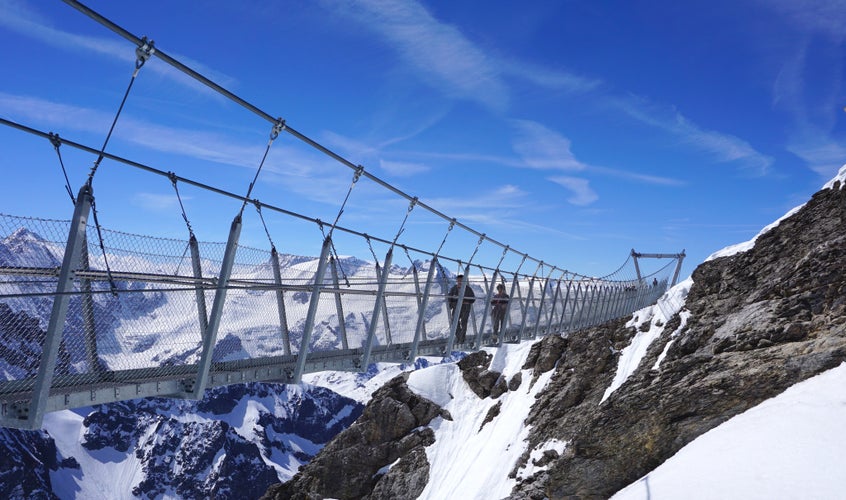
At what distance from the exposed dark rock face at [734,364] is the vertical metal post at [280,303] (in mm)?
10152

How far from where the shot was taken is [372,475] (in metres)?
44.9

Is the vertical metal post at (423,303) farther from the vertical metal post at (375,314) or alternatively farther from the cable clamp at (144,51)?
the cable clamp at (144,51)

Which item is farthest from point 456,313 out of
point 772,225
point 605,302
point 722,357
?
point 772,225

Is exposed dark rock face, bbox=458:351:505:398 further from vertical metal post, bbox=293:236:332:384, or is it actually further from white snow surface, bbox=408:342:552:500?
vertical metal post, bbox=293:236:332:384

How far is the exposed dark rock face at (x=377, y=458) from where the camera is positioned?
4397 centimetres

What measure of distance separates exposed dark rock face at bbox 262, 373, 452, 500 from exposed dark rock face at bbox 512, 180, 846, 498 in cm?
2345

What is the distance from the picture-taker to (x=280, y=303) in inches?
318

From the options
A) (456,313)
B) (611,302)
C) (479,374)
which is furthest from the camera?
(479,374)

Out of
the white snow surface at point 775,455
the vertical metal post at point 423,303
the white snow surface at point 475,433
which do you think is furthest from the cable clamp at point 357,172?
the white snow surface at point 475,433

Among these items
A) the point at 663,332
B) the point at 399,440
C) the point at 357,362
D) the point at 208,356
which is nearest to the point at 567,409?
the point at 663,332

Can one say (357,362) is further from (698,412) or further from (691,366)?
(691,366)

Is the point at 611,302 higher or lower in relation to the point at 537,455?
higher

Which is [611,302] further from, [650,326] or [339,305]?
[339,305]

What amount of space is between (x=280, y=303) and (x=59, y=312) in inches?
139
